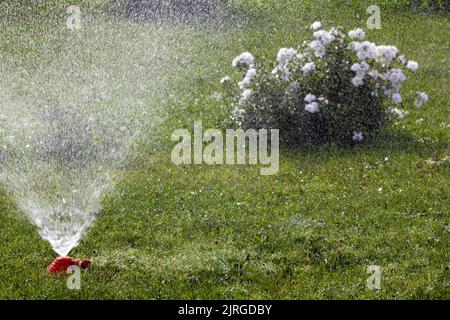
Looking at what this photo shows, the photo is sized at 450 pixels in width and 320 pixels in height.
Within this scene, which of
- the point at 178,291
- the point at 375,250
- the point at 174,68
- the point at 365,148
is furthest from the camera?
the point at 174,68

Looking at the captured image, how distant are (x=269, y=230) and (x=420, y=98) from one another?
10.7ft

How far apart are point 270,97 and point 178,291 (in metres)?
3.45

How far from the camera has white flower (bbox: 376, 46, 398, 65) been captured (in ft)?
25.6

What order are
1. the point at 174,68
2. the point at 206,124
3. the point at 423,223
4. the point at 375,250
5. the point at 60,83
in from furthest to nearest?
the point at 174,68 < the point at 60,83 < the point at 206,124 < the point at 423,223 < the point at 375,250

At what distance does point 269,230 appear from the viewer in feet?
18.4

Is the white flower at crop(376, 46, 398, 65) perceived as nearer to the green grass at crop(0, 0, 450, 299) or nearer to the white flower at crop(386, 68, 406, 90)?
the white flower at crop(386, 68, 406, 90)

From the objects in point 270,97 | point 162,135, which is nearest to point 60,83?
point 162,135

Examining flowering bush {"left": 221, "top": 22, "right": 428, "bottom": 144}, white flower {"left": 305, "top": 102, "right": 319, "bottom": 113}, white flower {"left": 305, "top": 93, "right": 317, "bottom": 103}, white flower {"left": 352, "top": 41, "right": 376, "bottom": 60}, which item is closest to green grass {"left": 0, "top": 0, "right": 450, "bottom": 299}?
flowering bush {"left": 221, "top": 22, "right": 428, "bottom": 144}

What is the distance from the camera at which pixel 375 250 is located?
5270 millimetres

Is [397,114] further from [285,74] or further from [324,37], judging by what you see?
[285,74]

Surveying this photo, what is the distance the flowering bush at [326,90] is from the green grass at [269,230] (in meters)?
0.33

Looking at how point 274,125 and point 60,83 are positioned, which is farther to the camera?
point 60,83

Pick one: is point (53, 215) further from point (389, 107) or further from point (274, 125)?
point (389, 107)

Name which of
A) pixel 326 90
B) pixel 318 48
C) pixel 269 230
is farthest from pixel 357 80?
pixel 269 230
